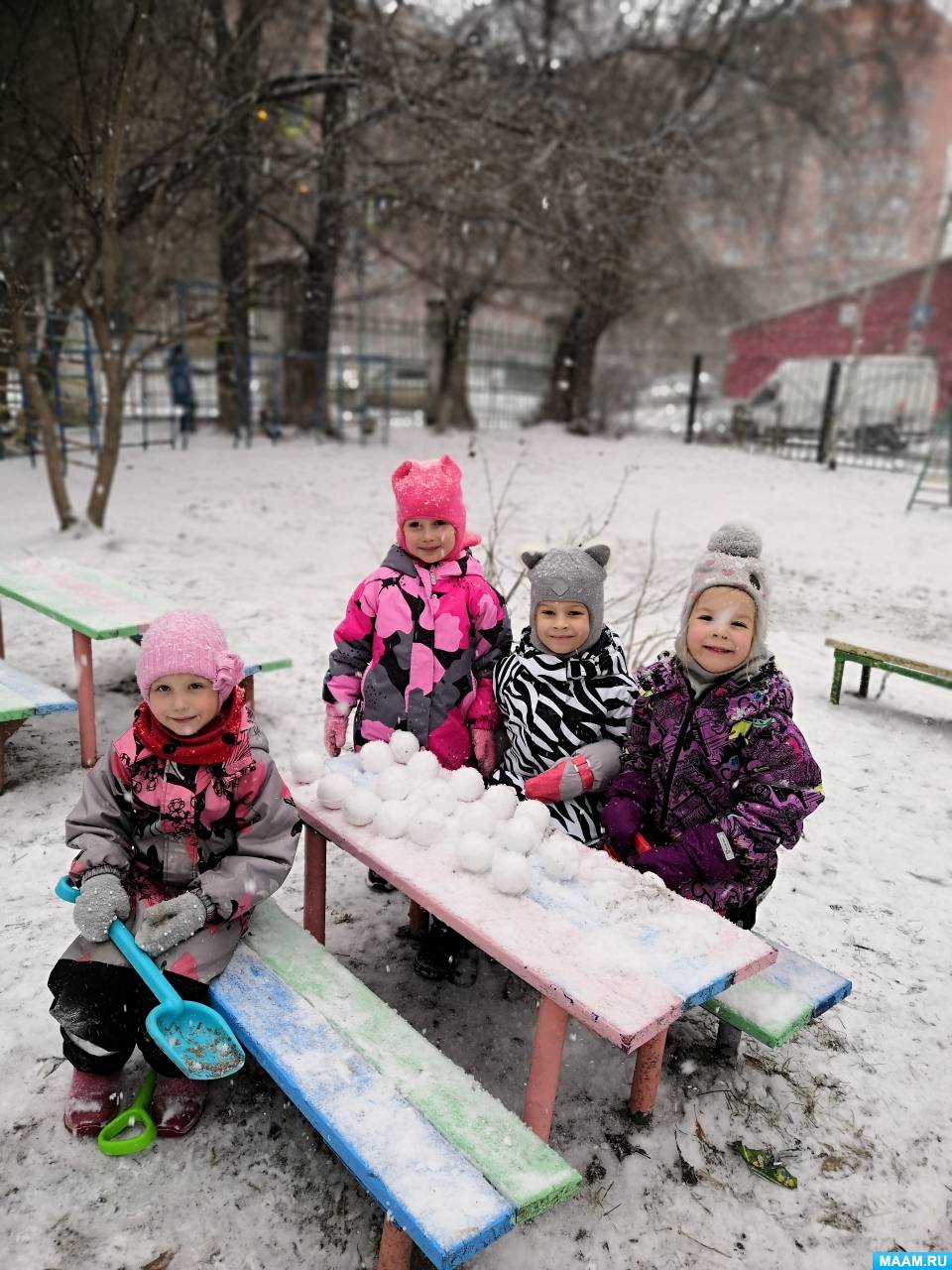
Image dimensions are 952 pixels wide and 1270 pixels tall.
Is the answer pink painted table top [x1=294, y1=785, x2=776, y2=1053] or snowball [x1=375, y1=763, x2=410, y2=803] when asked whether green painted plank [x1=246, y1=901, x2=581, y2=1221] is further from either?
snowball [x1=375, y1=763, x2=410, y2=803]

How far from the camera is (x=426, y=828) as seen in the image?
7.61 ft

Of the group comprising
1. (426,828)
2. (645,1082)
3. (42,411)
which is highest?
(42,411)

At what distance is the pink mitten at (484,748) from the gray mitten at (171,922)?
1.09 m

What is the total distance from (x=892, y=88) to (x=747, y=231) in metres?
3.44

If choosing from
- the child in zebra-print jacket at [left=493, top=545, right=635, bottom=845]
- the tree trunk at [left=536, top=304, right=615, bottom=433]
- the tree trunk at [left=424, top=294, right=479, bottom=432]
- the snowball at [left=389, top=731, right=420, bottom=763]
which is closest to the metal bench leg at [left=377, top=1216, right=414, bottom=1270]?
the child in zebra-print jacket at [left=493, top=545, right=635, bottom=845]

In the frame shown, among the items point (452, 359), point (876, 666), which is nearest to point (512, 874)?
point (876, 666)

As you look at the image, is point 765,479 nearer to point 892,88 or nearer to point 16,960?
point 892,88

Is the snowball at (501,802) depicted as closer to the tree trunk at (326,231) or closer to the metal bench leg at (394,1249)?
the metal bench leg at (394,1249)

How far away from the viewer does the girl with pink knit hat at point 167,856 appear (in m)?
2.05

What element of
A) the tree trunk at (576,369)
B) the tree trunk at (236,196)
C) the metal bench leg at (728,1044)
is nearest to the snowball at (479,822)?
the metal bench leg at (728,1044)

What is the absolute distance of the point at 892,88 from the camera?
660 inches

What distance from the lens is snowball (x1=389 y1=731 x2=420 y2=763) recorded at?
9.04ft

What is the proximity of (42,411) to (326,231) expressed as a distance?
332 inches

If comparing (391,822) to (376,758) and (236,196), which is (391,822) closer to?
(376,758)
